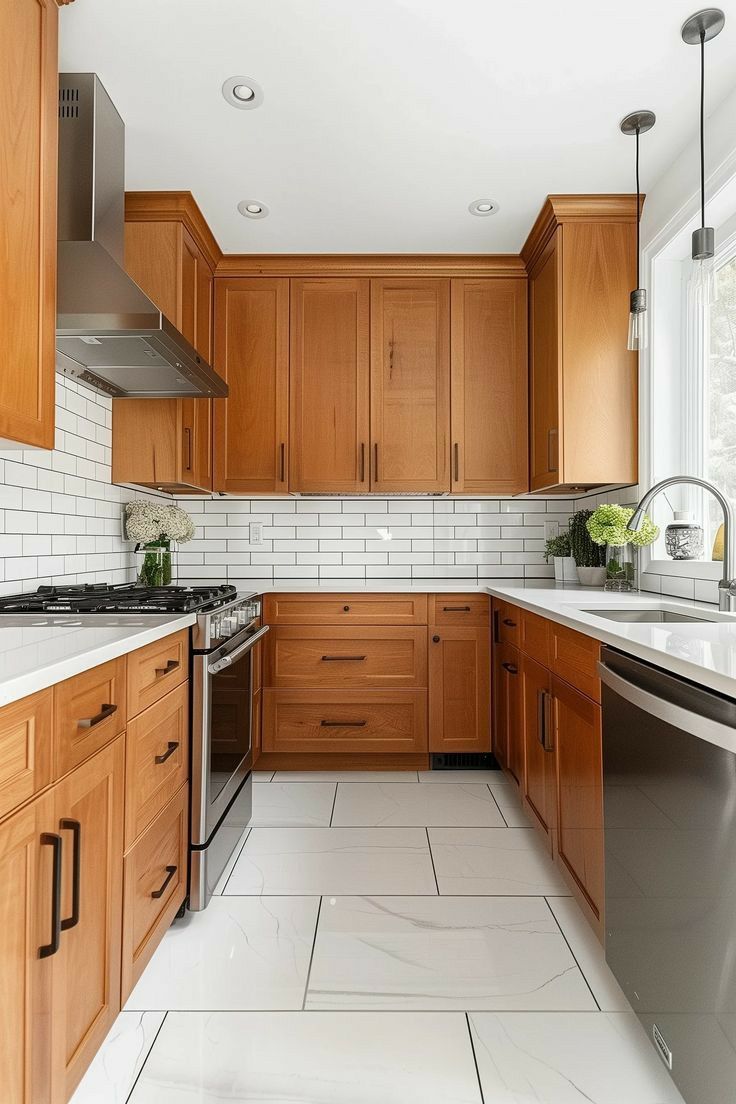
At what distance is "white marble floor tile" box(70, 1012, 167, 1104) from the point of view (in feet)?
4.25

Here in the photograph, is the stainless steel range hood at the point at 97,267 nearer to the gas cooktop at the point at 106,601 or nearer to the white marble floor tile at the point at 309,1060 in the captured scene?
the gas cooktop at the point at 106,601

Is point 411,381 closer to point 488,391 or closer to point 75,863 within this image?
point 488,391

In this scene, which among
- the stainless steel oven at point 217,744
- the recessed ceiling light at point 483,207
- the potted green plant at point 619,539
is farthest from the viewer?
the recessed ceiling light at point 483,207

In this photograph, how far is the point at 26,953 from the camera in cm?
101

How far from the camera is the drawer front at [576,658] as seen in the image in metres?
1.70

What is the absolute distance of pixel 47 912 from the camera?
1061 millimetres

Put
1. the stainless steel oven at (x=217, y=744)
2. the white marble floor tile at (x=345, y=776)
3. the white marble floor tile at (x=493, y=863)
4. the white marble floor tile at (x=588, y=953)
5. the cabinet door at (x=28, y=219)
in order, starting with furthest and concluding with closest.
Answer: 1. the white marble floor tile at (x=345, y=776)
2. the white marble floor tile at (x=493, y=863)
3. the stainless steel oven at (x=217, y=744)
4. the white marble floor tile at (x=588, y=953)
5. the cabinet door at (x=28, y=219)

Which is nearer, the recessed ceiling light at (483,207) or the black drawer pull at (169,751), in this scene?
the black drawer pull at (169,751)

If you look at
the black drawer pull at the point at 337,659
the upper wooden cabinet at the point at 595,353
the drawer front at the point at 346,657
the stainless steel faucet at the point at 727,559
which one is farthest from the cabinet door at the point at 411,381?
the stainless steel faucet at the point at 727,559

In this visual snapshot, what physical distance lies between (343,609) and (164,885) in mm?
1600

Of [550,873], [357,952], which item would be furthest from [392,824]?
[357,952]

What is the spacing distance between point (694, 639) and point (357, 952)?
3.90 feet

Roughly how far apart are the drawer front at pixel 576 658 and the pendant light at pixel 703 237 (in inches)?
36.6

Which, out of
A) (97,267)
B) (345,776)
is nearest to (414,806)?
(345,776)
